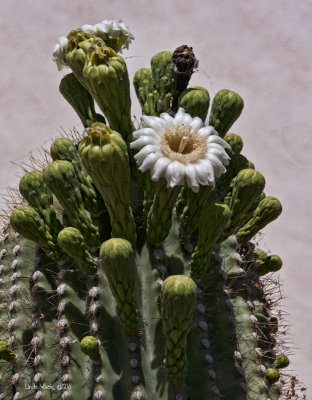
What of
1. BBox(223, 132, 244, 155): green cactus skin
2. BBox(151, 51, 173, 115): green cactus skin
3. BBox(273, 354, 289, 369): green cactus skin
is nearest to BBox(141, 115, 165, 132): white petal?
BBox(151, 51, 173, 115): green cactus skin

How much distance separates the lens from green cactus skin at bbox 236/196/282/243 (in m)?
1.75

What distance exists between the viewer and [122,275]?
52.7 inches

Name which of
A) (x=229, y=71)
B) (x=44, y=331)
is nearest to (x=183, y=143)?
(x=44, y=331)

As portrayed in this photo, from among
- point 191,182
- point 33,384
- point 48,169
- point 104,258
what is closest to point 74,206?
point 48,169

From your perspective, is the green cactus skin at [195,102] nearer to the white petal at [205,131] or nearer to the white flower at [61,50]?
the white petal at [205,131]

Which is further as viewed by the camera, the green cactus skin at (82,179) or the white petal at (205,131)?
the green cactus skin at (82,179)

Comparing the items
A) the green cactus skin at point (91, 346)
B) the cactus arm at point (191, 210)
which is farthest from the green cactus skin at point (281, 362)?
the green cactus skin at point (91, 346)

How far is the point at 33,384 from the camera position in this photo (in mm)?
1622

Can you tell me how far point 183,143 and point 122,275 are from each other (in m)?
0.35

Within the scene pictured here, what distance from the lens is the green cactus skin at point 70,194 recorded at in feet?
4.86

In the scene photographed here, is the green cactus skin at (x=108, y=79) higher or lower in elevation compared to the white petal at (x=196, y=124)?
higher

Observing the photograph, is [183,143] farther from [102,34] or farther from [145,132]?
[102,34]

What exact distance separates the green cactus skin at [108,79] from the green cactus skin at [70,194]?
196mm

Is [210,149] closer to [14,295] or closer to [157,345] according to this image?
[157,345]
